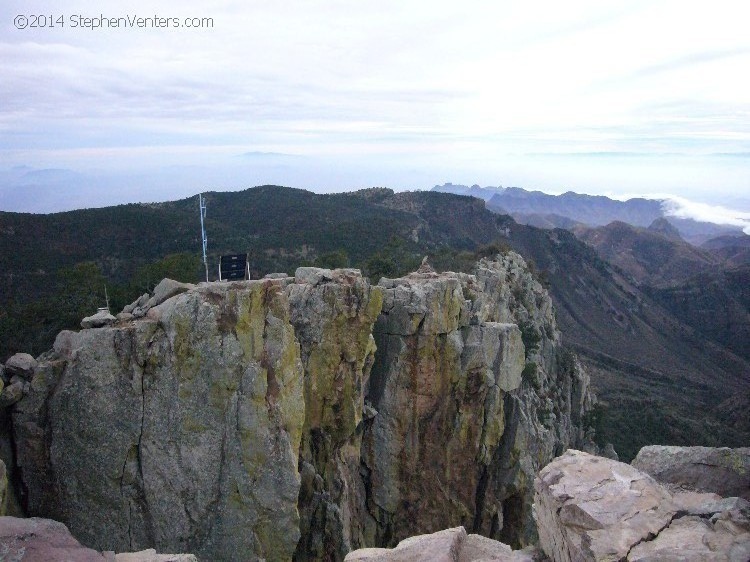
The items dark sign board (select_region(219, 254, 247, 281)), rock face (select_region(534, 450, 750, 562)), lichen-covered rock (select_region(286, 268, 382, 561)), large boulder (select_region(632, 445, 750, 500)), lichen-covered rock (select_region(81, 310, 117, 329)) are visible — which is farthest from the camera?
lichen-covered rock (select_region(286, 268, 382, 561))

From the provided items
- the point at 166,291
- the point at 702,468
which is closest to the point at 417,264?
the point at 166,291

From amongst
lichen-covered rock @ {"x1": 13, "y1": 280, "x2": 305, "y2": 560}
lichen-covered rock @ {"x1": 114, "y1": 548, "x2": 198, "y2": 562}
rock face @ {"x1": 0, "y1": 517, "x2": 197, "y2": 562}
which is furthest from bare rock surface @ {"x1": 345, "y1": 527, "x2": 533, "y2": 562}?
lichen-covered rock @ {"x1": 13, "y1": 280, "x2": 305, "y2": 560}

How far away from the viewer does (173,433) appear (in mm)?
16594

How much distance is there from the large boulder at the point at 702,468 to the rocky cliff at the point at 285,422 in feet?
36.1

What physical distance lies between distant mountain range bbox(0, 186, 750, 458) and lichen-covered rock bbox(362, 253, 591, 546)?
576 inches

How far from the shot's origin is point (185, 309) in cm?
1695

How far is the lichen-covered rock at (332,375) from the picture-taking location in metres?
21.4

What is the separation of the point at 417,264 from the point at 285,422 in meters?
31.8

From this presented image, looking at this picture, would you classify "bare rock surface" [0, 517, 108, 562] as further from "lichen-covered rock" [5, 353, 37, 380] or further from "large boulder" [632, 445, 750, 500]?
"large boulder" [632, 445, 750, 500]

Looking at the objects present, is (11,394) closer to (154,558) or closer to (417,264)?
(154,558)

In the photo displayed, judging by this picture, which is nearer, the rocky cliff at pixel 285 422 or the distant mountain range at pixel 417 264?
the rocky cliff at pixel 285 422

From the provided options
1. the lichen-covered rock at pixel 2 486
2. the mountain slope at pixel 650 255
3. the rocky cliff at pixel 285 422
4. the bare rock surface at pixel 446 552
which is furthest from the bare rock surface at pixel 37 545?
the mountain slope at pixel 650 255

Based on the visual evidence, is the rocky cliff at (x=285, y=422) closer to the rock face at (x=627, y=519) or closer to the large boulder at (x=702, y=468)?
the rock face at (x=627, y=519)

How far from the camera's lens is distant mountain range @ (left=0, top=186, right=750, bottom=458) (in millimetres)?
50656
